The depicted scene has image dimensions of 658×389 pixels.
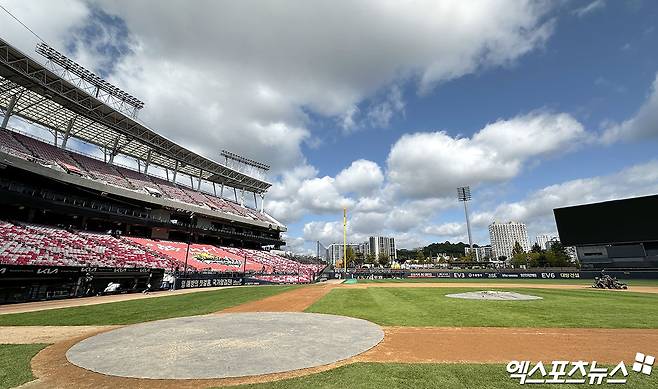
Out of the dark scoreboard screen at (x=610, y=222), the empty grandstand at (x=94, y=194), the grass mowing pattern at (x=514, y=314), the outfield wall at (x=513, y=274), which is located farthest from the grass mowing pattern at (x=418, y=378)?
the dark scoreboard screen at (x=610, y=222)

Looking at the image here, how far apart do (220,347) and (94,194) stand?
45.3 meters

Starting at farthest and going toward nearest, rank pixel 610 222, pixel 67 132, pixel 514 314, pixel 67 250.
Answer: pixel 610 222
pixel 67 132
pixel 67 250
pixel 514 314

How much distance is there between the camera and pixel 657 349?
30.1 feet

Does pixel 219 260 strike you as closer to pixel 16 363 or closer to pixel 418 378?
pixel 16 363

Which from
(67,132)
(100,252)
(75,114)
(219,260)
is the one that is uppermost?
(75,114)

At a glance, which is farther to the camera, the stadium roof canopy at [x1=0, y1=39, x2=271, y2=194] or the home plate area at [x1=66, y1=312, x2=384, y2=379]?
the stadium roof canopy at [x1=0, y1=39, x2=271, y2=194]

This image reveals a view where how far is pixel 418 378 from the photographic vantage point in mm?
6840

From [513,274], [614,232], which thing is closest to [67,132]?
[513,274]

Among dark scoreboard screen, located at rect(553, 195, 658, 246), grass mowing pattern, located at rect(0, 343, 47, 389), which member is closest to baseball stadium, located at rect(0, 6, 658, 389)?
grass mowing pattern, located at rect(0, 343, 47, 389)

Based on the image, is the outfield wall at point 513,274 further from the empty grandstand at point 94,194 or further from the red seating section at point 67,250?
the red seating section at point 67,250

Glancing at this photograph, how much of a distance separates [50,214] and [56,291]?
62.9 feet

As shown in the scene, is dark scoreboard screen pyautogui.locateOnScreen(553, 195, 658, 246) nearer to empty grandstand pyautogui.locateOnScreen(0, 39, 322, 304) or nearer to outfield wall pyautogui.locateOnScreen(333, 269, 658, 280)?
outfield wall pyautogui.locateOnScreen(333, 269, 658, 280)

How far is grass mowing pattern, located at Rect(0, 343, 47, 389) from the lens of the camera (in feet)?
23.0

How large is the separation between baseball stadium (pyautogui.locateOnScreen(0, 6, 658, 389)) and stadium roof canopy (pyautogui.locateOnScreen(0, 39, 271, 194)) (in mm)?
211
